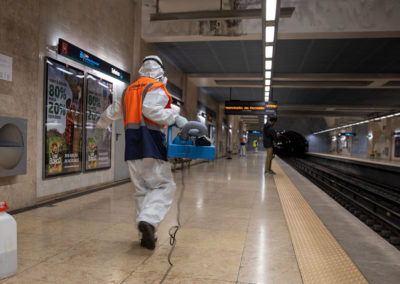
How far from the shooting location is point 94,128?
6266 mm

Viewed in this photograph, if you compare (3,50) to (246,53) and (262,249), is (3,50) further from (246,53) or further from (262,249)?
(246,53)

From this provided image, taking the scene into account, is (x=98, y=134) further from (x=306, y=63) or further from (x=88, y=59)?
(x=306, y=63)

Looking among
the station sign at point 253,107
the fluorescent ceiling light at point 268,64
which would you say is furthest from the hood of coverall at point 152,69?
the station sign at point 253,107

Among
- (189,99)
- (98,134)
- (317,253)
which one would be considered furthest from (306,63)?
(317,253)

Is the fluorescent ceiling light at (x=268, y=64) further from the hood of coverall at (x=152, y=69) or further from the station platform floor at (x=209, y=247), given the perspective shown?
the hood of coverall at (x=152, y=69)

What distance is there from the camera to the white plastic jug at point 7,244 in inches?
79.5

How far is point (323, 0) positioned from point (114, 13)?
15.9 ft

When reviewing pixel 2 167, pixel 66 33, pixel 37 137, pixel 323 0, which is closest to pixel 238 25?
pixel 323 0

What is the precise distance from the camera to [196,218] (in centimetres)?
400

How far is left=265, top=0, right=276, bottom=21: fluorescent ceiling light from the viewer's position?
4.94 metres

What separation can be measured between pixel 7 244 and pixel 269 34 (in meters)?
6.16

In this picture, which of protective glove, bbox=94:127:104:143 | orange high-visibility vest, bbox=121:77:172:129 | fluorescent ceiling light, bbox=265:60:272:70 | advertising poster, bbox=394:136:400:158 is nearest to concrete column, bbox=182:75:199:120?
fluorescent ceiling light, bbox=265:60:272:70

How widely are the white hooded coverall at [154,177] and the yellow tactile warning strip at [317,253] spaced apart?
1.27 m

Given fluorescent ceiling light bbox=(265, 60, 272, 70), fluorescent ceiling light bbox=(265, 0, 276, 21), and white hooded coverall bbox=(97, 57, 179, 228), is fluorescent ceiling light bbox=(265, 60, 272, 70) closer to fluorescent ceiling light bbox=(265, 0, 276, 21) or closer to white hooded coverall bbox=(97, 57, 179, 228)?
fluorescent ceiling light bbox=(265, 0, 276, 21)
